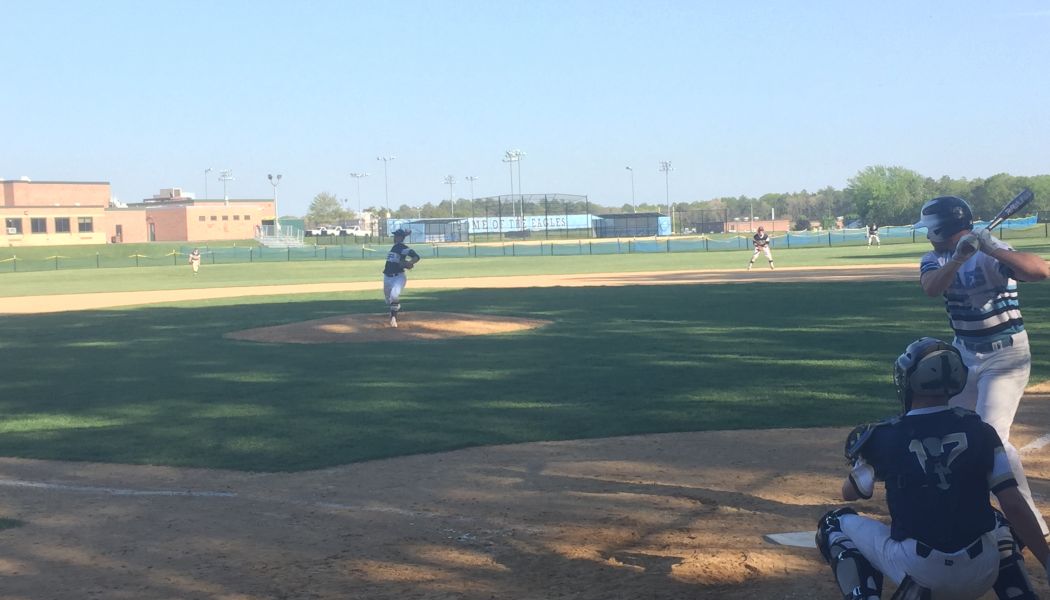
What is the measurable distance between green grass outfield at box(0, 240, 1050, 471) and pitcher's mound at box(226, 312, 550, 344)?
0.75 m

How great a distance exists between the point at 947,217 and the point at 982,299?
52 centimetres

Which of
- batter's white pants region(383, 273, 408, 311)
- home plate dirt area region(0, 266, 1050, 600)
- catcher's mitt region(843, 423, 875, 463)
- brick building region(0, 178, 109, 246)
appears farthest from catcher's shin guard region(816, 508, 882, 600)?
brick building region(0, 178, 109, 246)

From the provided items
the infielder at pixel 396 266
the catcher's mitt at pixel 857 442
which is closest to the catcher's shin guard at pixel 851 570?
the catcher's mitt at pixel 857 442

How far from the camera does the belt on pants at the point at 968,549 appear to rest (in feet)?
13.0

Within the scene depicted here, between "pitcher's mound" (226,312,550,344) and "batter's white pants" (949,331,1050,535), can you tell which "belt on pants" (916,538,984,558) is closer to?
"batter's white pants" (949,331,1050,535)

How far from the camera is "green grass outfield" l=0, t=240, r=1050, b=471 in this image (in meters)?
10.3

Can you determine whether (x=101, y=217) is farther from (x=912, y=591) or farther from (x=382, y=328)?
(x=912, y=591)

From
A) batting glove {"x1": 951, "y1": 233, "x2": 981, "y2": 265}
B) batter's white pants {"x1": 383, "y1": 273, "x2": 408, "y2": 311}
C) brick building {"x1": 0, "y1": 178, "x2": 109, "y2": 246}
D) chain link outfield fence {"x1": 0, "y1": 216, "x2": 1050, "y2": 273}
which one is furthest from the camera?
brick building {"x1": 0, "y1": 178, "x2": 109, "y2": 246}

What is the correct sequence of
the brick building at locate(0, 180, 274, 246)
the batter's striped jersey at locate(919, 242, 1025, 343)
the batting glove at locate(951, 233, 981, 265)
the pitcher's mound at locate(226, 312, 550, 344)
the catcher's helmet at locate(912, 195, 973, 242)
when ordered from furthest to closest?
the brick building at locate(0, 180, 274, 246)
the pitcher's mound at locate(226, 312, 550, 344)
the batter's striped jersey at locate(919, 242, 1025, 343)
the catcher's helmet at locate(912, 195, 973, 242)
the batting glove at locate(951, 233, 981, 265)

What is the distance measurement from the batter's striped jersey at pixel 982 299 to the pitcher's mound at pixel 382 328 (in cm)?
1403

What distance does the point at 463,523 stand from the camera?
6977mm

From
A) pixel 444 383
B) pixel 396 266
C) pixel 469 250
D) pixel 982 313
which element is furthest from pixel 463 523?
pixel 469 250

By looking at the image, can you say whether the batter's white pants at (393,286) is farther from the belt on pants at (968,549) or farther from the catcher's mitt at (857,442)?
the belt on pants at (968,549)

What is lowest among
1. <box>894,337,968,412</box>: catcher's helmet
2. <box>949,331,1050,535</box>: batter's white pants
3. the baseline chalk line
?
the baseline chalk line
